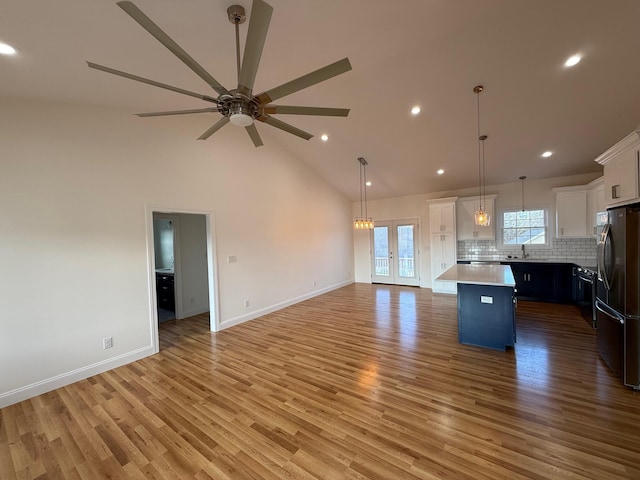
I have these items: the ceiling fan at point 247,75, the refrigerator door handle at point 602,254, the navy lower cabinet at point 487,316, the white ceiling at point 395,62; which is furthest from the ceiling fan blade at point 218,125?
the refrigerator door handle at point 602,254

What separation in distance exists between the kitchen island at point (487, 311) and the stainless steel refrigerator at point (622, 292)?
867 mm

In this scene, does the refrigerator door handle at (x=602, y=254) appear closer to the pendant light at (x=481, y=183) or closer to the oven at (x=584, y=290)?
the pendant light at (x=481, y=183)

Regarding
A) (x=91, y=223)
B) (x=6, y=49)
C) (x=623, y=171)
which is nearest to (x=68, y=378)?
(x=91, y=223)

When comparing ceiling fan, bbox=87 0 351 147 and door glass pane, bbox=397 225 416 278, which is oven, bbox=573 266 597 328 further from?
ceiling fan, bbox=87 0 351 147

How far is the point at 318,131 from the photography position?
5.07 metres

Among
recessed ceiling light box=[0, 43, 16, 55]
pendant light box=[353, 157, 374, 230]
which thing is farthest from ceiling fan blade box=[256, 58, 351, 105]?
pendant light box=[353, 157, 374, 230]

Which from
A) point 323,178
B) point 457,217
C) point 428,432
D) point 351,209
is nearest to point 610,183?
point 428,432

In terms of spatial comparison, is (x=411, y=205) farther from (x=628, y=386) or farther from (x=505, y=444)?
(x=505, y=444)

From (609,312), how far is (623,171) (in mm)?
1545

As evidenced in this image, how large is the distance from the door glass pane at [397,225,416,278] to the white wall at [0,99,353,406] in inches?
195

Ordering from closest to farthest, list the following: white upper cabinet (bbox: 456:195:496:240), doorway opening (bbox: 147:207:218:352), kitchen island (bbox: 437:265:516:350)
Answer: kitchen island (bbox: 437:265:516:350), doorway opening (bbox: 147:207:218:352), white upper cabinet (bbox: 456:195:496:240)

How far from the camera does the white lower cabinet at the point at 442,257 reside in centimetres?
680

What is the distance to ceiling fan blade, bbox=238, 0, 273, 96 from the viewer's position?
1.30 m

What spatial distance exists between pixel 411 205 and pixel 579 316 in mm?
4440
